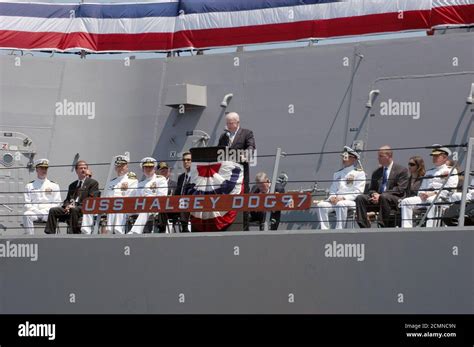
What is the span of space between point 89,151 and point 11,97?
1.17 m

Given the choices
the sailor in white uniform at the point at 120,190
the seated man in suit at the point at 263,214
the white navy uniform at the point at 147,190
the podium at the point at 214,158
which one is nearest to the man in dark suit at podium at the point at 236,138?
the podium at the point at 214,158

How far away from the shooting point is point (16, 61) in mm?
12633

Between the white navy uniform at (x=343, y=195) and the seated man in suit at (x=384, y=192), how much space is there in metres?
0.12

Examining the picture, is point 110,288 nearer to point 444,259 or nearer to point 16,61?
point 444,259

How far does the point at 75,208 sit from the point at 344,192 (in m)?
2.70

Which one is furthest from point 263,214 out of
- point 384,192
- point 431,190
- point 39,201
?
point 39,201

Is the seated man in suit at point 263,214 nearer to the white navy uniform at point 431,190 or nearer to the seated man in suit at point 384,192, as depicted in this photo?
the seated man in suit at point 384,192

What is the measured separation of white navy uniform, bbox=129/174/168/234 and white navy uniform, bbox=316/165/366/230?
5.23ft

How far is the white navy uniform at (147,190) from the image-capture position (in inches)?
388

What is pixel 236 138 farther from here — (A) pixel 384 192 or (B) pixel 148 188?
(A) pixel 384 192

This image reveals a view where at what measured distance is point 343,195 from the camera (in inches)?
373

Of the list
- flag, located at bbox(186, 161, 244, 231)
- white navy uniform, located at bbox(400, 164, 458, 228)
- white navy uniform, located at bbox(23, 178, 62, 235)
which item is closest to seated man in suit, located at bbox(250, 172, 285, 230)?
flag, located at bbox(186, 161, 244, 231)

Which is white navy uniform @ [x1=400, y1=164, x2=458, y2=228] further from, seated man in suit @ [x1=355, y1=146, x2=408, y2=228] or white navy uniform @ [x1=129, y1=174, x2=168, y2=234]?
white navy uniform @ [x1=129, y1=174, x2=168, y2=234]
